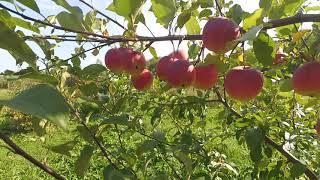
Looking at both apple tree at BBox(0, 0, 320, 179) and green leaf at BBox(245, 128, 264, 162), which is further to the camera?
green leaf at BBox(245, 128, 264, 162)

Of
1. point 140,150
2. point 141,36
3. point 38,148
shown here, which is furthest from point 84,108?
point 38,148

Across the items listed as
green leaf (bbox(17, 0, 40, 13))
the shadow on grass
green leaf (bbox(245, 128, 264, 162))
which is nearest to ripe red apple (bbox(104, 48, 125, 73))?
green leaf (bbox(17, 0, 40, 13))

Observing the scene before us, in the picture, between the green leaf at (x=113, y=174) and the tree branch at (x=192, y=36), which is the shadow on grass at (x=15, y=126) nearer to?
the green leaf at (x=113, y=174)

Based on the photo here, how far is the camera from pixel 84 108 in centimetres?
175

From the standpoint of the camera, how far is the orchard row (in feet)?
3.00

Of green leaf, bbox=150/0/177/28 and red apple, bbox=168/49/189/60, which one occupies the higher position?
green leaf, bbox=150/0/177/28

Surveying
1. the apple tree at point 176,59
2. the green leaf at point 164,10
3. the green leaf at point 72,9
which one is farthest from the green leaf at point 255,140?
the green leaf at point 72,9

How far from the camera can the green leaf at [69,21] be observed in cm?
112

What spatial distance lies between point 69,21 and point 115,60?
0.16m

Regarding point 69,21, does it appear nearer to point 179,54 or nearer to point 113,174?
point 179,54

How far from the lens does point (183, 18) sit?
1.10 meters

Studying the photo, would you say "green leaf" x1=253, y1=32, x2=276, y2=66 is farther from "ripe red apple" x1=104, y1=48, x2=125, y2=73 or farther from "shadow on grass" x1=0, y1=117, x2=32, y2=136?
"shadow on grass" x1=0, y1=117, x2=32, y2=136

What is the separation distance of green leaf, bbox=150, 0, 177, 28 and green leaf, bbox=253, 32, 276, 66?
Answer: 0.22 m

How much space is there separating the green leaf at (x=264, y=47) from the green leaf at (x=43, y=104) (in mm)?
638
